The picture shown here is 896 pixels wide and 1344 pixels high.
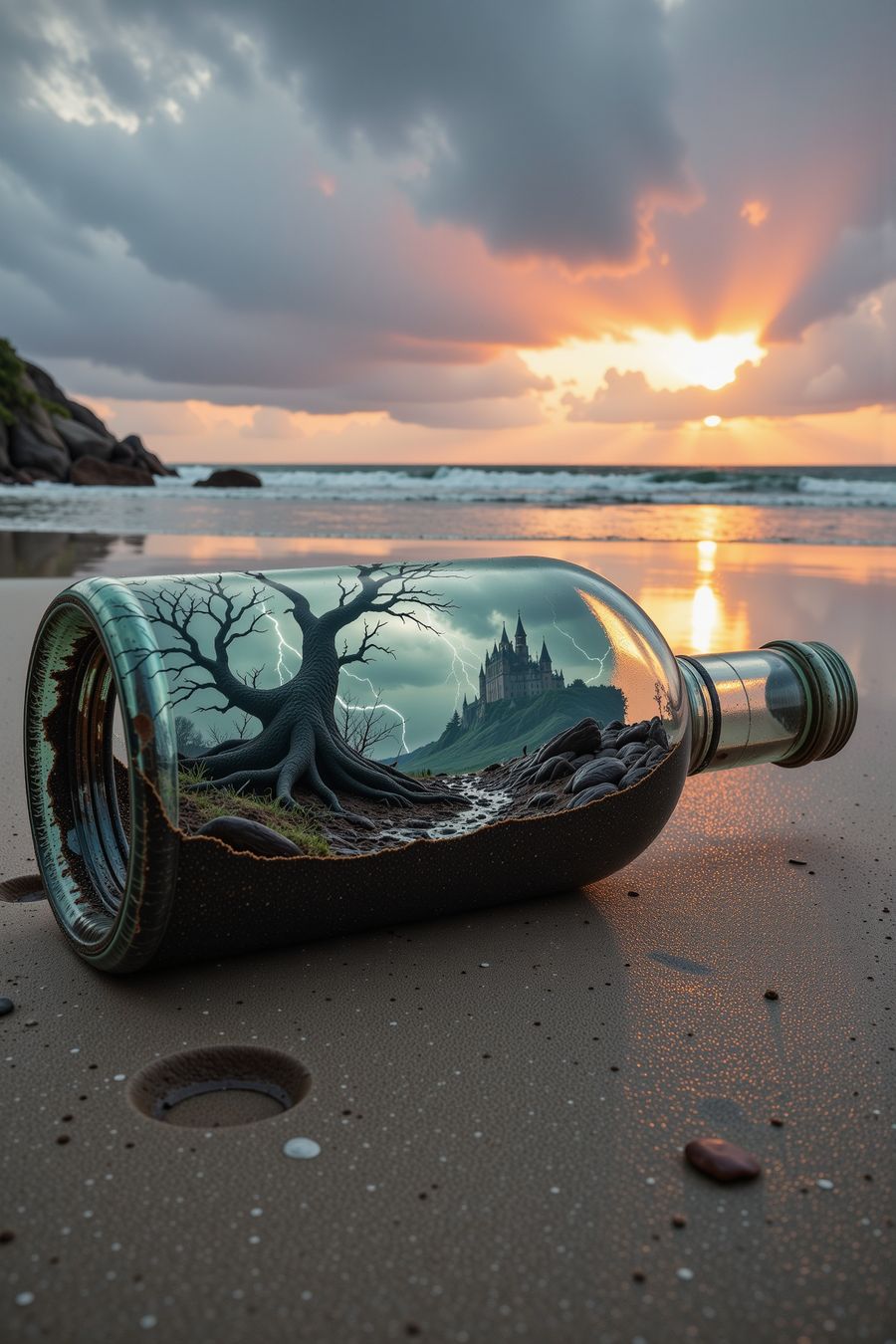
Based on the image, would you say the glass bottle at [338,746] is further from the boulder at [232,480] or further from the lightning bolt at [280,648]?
the boulder at [232,480]

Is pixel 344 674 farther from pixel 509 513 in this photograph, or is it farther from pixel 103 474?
pixel 103 474

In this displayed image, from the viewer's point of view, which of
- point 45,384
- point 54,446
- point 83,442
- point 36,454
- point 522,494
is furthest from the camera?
point 45,384

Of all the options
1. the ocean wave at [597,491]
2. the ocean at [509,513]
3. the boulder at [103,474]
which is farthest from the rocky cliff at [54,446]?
the ocean at [509,513]

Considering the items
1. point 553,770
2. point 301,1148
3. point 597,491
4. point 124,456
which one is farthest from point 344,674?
point 124,456

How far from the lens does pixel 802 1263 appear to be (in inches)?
37.9

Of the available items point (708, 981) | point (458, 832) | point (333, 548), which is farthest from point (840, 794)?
point (333, 548)

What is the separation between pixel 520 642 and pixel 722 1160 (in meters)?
0.79

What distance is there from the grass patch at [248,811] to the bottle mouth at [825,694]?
0.96 meters

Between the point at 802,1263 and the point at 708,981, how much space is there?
23.4 inches

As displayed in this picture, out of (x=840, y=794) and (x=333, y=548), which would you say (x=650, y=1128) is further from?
(x=333, y=548)

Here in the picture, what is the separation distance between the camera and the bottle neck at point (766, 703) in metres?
1.86

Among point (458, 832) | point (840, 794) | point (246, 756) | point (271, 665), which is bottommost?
point (840, 794)

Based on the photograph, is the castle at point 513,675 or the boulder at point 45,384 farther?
the boulder at point 45,384

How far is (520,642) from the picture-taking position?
1632 mm
